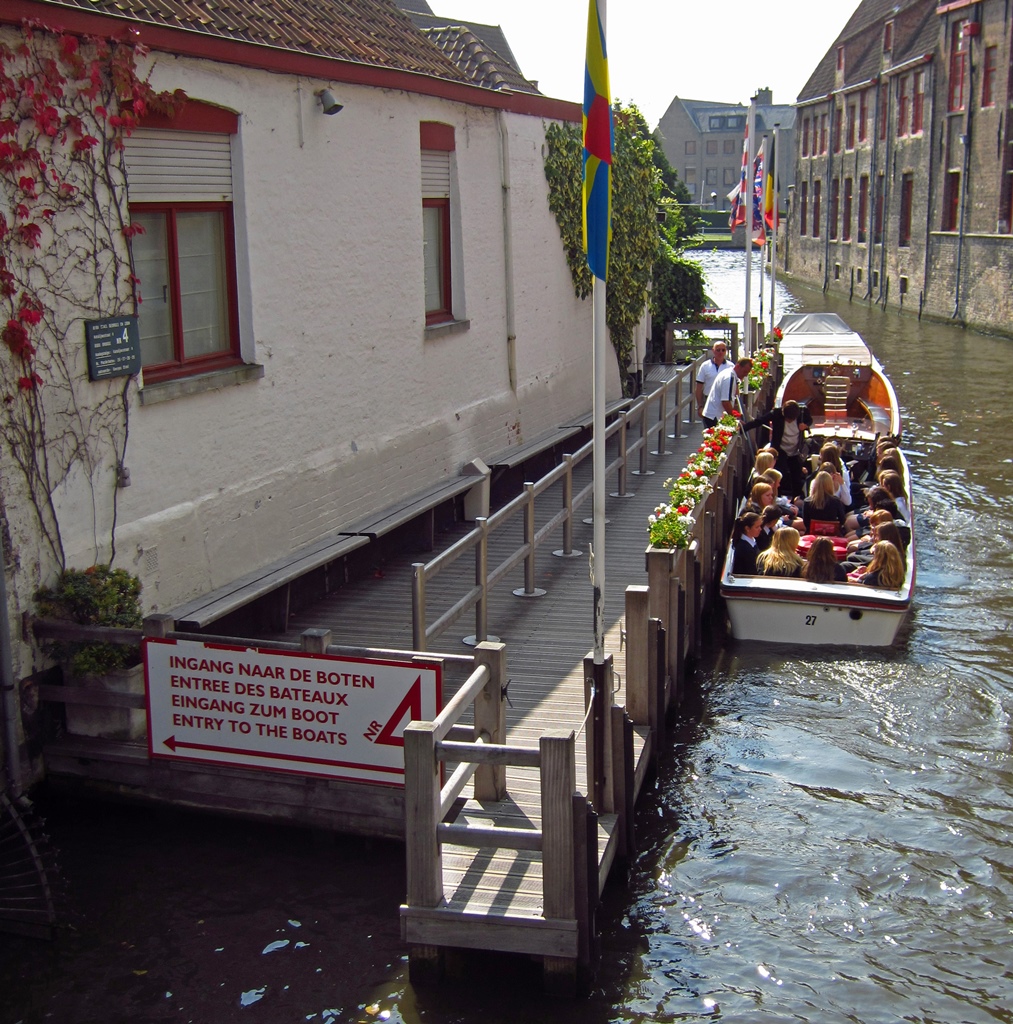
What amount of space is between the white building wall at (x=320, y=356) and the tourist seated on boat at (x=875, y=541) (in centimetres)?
423

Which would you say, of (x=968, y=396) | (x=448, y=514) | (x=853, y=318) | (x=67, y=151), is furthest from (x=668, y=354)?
(x=853, y=318)

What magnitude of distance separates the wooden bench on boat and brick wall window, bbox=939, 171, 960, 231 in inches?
1310

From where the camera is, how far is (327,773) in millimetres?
7500

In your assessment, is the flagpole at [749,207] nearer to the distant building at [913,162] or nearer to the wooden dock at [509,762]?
the wooden dock at [509,762]

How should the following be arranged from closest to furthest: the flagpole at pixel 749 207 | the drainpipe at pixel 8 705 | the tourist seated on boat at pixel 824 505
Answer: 1. the drainpipe at pixel 8 705
2. the tourist seated on boat at pixel 824 505
3. the flagpole at pixel 749 207

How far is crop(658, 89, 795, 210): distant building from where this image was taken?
365 feet

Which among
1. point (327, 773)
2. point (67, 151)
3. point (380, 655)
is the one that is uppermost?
point (67, 151)

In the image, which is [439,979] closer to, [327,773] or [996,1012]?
[327,773]

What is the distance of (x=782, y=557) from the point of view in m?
12.6

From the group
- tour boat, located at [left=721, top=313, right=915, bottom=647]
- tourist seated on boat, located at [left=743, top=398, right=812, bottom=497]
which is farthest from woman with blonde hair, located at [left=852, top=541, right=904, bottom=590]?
tourist seated on boat, located at [left=743, top=398, right=812, bottom=497]

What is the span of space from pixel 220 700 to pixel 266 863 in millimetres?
1086

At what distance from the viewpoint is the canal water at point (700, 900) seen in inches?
262

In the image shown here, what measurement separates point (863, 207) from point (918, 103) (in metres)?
7.69

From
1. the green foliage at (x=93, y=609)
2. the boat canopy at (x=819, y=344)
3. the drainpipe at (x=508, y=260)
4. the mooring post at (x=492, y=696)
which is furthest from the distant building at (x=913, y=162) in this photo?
the green foliage at (x=93, y=609)
